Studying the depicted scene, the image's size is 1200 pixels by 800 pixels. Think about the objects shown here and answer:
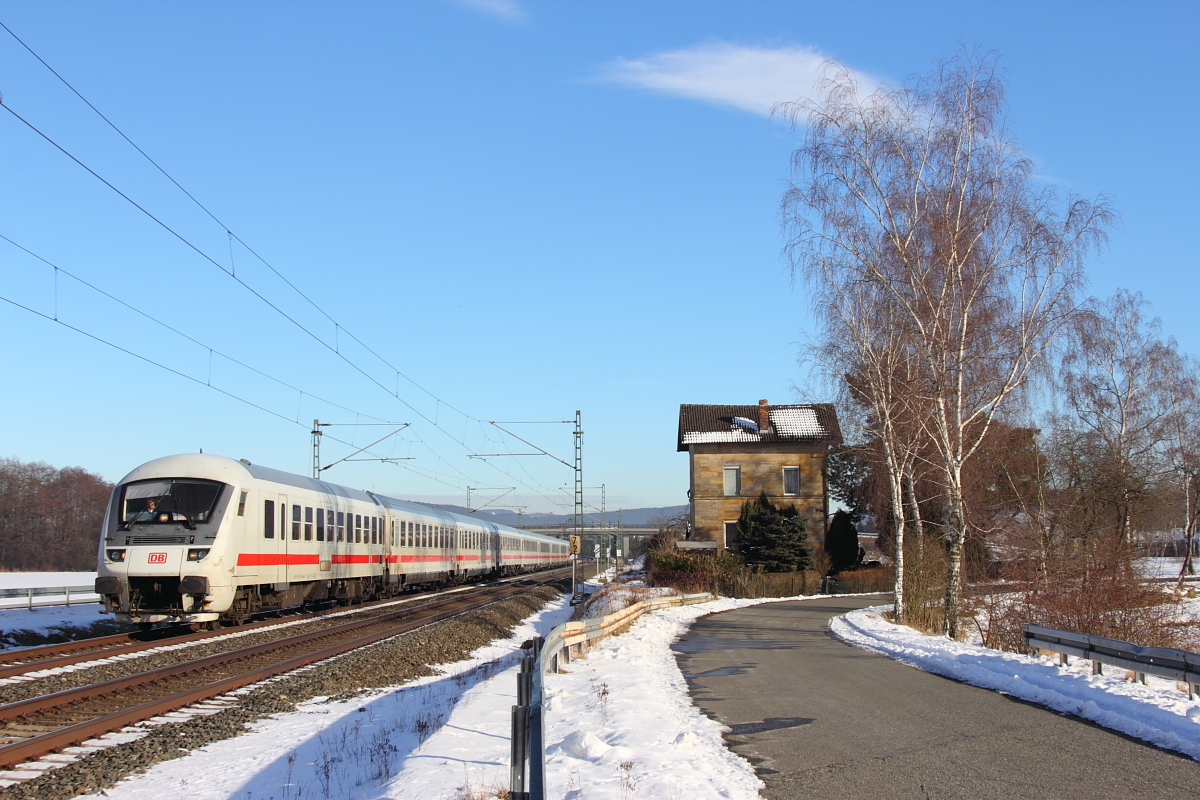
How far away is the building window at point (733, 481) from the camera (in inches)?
1930

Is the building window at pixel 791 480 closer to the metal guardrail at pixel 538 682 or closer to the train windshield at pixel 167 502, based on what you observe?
the metal guardrail at pixel 538 682

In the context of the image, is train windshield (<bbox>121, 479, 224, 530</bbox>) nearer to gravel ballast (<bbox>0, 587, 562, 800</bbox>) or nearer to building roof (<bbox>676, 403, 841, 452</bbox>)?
gravel ballast (<bbox>0, 587, 562, 800</bbox>)

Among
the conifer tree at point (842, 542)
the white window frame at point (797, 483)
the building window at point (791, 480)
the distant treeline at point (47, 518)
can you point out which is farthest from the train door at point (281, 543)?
the distant treeline at point (47, 518)

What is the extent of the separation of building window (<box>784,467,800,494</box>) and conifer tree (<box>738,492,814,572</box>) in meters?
5.41

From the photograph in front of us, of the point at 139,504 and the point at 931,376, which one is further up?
the point at 931,376

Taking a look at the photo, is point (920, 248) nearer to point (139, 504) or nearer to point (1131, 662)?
point (1131, 662)

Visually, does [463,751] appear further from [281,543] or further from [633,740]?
[281,543]

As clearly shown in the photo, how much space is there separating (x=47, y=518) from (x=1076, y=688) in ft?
251

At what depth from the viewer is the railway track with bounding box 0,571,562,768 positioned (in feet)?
29.4

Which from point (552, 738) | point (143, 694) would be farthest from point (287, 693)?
point (552, 738)

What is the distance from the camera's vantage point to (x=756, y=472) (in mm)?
49156

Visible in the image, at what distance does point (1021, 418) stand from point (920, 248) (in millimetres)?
10177

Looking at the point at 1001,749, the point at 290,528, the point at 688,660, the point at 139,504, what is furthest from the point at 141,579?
the point at 1001,749

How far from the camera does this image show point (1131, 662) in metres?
11.2
